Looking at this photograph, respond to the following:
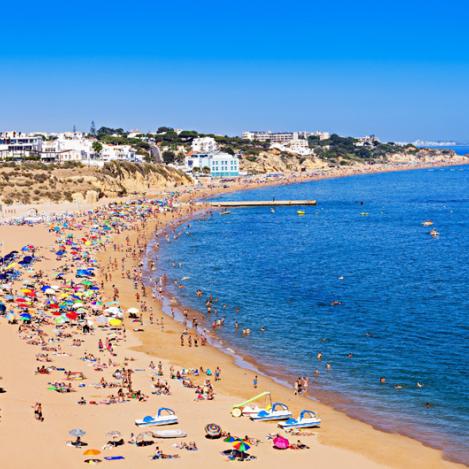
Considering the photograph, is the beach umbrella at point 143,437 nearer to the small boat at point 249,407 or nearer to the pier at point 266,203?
the small boat at point 249,407

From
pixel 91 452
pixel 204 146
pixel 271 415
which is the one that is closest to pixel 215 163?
pixel 204 146

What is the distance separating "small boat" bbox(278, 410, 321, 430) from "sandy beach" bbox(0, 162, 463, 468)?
27 centimetres

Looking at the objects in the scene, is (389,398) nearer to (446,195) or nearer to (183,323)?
(183,323)

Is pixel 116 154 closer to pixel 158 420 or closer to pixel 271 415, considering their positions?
pixel 271 415

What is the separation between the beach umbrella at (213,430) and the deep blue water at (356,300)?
5.80 metres

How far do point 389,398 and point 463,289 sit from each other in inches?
791

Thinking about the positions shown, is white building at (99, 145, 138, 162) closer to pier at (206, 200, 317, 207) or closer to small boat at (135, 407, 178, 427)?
pier at (206, 200, 317, 207)

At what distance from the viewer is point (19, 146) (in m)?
123

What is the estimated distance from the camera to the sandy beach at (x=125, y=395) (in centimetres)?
1988

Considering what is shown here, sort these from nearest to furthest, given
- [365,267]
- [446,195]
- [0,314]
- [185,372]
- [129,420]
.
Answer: [129,420], [185,372], [0,314], [365,267], [446,195]

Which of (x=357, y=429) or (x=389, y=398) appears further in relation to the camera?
(x=389, y=398)

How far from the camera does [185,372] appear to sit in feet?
90.8

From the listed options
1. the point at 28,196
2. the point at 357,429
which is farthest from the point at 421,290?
the point at 28,196

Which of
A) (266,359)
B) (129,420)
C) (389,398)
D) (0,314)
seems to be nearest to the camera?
(129,420)
